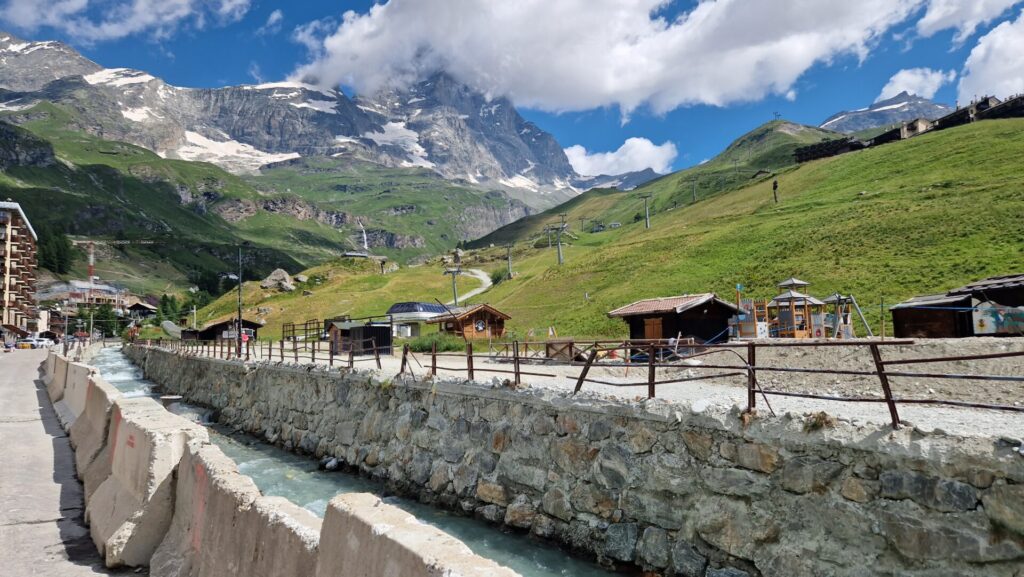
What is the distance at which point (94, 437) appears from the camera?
1227cm

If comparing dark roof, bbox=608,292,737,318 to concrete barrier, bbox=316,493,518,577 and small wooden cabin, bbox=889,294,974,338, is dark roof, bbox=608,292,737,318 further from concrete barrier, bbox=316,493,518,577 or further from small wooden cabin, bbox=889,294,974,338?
concrete barrier, bbox=316,493,518,577

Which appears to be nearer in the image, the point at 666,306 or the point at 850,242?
the point at 666,306

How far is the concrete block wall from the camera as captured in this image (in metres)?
4.09

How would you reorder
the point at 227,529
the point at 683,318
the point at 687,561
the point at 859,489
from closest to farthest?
the point at 227,529
the point at 859,489
the point at 687,561
the point at 683,318

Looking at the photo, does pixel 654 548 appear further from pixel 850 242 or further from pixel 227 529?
pixel 850 242

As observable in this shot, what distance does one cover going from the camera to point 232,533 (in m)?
5.60

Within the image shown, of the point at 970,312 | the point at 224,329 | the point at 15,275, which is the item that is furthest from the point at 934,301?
the point at 15,275

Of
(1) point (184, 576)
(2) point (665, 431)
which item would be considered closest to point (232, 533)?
(1) point (184, 576)

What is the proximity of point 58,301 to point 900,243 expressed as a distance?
600 feet

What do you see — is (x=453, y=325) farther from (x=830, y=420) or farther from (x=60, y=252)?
(x=60, y=252)

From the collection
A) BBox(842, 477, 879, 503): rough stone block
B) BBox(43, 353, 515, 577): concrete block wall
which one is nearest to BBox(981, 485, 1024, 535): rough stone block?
BBox(842, 477, 879, 503): rough stone block

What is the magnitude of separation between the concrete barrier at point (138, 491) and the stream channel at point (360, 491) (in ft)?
12.2

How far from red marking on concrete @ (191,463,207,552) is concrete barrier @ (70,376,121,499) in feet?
15.7

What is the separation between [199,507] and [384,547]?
3890 millimetres
